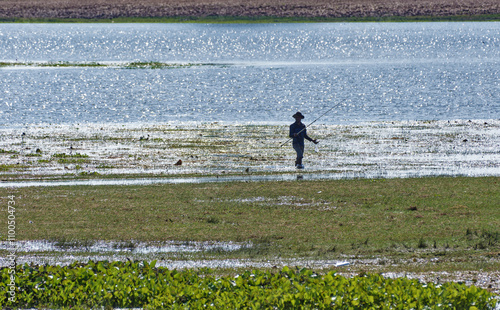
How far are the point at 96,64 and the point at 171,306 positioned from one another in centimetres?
7553

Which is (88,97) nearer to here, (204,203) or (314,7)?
(204,203)

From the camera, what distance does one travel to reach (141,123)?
40719mm

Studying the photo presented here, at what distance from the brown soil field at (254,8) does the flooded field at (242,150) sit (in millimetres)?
100655

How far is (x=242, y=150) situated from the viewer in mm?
30672

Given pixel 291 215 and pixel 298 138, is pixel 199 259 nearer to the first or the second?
pixel 291 215

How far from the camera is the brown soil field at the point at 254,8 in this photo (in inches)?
5344

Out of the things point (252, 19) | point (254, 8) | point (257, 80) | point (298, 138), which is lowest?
point (298, 138)

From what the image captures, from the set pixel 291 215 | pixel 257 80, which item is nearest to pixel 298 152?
pixel 291 215

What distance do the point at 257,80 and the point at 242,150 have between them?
3604cm

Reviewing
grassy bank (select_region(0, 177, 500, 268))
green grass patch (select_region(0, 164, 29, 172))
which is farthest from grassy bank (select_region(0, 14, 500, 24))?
Result: grassy bank (select_region(0, 177, 500, 268))

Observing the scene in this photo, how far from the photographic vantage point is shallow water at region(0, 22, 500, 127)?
45438mm

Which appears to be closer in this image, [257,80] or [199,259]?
[199,259]

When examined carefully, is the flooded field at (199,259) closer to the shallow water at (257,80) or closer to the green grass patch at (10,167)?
the green grass patch at (10,167)

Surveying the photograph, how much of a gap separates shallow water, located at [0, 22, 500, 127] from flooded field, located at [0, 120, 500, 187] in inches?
169
